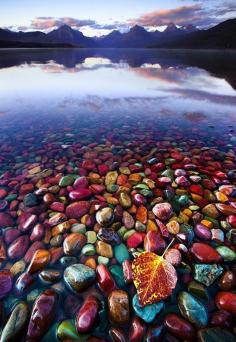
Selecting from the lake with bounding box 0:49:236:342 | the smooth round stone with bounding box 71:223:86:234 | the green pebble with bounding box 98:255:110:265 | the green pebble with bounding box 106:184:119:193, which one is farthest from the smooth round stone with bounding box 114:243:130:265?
the green pebble with bounding box 106:184:119:193

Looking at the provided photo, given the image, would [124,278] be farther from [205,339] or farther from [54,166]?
[54,166]

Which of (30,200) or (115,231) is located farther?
(30,200)

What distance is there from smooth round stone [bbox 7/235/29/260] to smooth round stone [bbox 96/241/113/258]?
2.54 ft

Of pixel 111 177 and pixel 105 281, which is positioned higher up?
pixel 105 281

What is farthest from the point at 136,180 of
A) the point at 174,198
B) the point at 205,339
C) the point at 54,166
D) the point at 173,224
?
the point at 205,339

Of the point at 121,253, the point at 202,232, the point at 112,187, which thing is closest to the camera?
the point at 121,253

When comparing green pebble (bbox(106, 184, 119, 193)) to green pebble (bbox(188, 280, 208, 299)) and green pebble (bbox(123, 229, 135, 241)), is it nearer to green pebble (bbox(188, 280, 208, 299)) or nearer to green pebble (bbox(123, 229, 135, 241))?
green pebble (bbox(123, 229, 135, 241))

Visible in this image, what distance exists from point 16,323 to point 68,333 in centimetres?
42

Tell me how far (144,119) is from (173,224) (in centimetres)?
486

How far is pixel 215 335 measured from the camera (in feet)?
6.07

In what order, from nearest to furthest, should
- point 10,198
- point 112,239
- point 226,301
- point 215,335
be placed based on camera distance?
point 215,335 < point 226,301 < point 112,239 < point 10,198

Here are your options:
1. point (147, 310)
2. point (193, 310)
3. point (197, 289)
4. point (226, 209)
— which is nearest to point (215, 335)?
point (193, 310)

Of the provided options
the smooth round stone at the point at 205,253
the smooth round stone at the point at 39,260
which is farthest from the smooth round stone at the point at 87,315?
the smooth round stone at the point at 205,253

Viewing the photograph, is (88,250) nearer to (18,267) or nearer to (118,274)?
(118,274)
